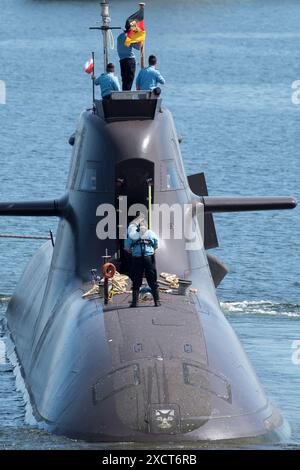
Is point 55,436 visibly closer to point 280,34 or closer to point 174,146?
point 174,146

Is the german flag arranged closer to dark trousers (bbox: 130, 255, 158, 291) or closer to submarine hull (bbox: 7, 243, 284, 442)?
submarine hull (bbox: 7, 243, 284, 442)

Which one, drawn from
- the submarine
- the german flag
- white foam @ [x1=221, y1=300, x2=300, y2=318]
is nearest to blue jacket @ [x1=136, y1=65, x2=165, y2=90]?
the german flag

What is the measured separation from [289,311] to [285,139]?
51016 millimetres

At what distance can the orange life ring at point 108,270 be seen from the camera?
120 feet

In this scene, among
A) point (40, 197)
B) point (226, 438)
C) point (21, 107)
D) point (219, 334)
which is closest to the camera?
point (226, 438)

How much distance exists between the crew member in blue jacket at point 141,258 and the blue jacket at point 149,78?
8454 millimetres

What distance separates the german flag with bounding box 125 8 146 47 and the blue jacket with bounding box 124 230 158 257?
964 centimetres

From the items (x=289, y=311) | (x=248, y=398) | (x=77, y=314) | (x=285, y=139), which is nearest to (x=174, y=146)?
(x=77, y=314)

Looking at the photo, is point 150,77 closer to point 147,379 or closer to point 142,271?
point 142,271

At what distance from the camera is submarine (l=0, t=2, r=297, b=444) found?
105 ft

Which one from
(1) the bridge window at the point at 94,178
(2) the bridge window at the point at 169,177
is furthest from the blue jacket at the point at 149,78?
(1) the bridge window at the point at 94,178

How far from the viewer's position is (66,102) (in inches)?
4872

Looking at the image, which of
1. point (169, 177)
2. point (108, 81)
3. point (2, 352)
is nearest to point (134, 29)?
point (108, 81)

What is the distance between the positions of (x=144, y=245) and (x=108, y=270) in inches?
43.7
